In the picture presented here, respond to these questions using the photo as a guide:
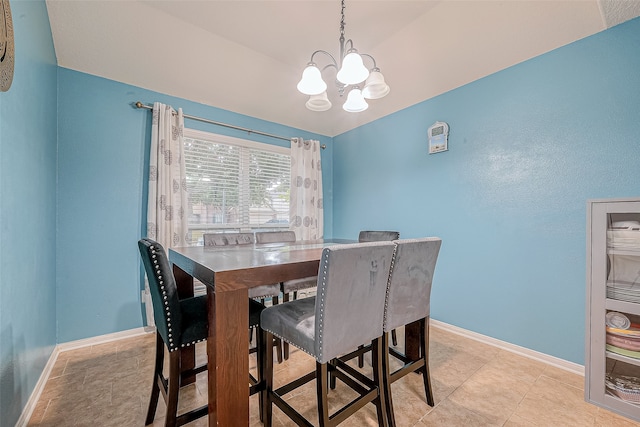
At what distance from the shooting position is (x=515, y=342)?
2.17m

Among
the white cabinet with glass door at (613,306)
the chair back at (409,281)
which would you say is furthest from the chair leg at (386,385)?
the white cabinet with glass door at (613,306)

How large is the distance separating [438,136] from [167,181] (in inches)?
111

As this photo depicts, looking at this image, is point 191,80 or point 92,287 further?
point 191,80

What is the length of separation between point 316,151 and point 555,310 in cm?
309

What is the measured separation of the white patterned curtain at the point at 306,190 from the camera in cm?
361

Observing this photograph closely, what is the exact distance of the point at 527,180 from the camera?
83.7 inches

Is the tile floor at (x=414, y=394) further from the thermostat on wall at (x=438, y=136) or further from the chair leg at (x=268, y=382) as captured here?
the thermostat on wall at (x=438, y=136)

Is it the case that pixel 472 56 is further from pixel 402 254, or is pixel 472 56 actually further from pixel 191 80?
pixel 191 80

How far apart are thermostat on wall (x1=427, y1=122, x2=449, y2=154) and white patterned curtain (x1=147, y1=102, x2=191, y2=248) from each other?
2.65m

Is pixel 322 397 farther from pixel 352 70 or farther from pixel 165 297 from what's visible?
pixel 352 70

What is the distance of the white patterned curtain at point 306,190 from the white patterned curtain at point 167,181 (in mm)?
1406

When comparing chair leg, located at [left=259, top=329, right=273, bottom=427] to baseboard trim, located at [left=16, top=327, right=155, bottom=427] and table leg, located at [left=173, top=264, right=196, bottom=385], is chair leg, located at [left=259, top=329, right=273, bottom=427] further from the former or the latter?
baseboard trim, located at [left=16, top=327, right=155, bottom=427]

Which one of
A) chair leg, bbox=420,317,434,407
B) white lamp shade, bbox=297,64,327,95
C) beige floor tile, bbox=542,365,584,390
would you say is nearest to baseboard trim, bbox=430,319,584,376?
beige floor tile, bbox=542,365,584,390

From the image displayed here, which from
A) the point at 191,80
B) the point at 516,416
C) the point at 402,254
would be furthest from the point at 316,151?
the point at 516,416
